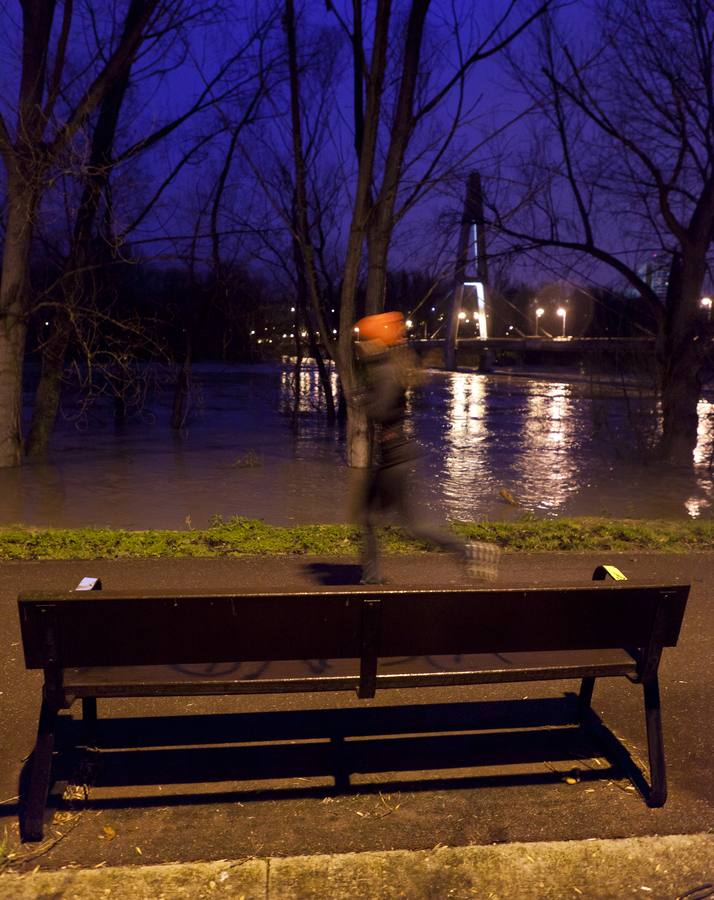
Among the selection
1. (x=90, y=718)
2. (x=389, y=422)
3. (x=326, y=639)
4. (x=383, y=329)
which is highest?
(x=383, y=329)

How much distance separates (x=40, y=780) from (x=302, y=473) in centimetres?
1269

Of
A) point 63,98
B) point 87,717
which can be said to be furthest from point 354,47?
point 87,717

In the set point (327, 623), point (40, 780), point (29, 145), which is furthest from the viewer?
point (29, 145)

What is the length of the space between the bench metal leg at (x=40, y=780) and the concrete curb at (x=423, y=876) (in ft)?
0.62

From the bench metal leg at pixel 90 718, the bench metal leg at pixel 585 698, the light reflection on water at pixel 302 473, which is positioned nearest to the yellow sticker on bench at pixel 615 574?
the bench metal leg at pixel 585 698

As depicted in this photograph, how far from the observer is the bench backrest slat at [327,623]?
3172 mm

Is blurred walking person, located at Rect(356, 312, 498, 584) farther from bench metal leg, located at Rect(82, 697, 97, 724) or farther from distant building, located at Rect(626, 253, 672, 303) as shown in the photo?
distant building, located at Rect(626, 253, 672, 303)

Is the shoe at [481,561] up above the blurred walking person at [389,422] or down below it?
below

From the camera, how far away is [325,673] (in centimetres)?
345

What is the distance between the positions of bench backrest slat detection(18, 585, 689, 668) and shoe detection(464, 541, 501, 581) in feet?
4.79

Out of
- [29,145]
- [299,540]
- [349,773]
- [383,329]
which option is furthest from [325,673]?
[29,145]

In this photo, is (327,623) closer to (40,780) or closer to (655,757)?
(40,780)

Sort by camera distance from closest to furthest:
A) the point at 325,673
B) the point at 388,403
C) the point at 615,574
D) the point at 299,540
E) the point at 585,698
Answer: the point at 325,673
the point at 615,574
the point at 585,698
the point at 388,403
the point at 299,540

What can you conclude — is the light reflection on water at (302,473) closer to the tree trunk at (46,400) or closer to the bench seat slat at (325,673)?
the tree trunk at (46,400)
